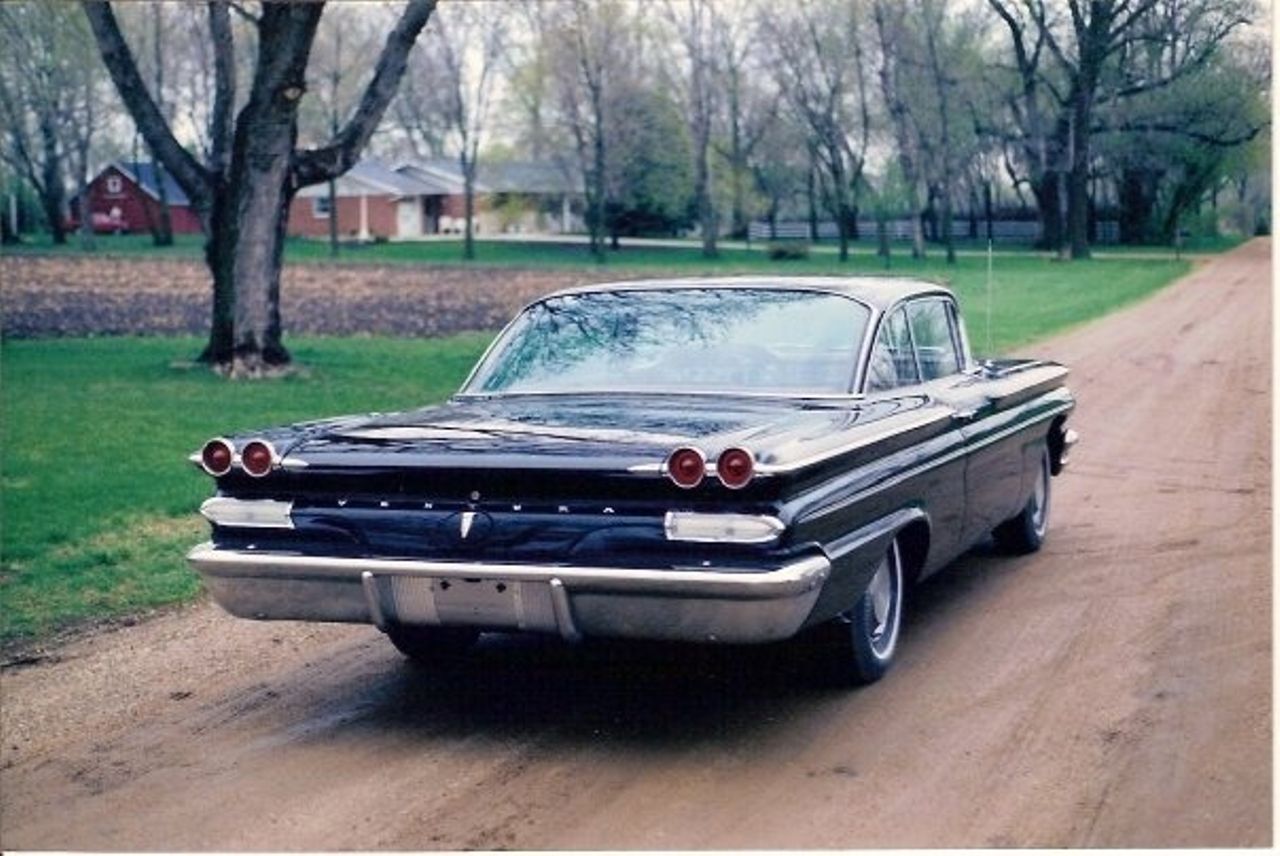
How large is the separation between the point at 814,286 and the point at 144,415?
8218 mm

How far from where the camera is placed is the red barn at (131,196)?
2542 inches

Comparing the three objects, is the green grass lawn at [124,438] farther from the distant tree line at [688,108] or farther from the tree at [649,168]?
the tree at [649,168]

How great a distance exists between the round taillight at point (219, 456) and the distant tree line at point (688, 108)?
3.78 meters

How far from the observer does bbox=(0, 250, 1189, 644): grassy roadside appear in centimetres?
738

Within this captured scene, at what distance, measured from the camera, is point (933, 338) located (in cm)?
656

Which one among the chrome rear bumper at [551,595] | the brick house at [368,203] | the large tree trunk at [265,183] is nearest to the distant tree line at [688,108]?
the large tree trunk at [265,183]

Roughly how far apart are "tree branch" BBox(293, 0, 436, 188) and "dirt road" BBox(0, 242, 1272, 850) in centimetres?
939

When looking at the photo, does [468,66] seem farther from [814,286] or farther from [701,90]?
[814,286]

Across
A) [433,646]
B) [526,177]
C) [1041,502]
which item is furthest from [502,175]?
[433,646]

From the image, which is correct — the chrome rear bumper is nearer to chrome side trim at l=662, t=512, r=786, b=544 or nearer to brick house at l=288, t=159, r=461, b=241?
chrome side trim at l=662, t=512, r=786, b=544

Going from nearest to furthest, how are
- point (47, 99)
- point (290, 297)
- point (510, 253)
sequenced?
point (290, 297) → point (47, 99) → point (510, 253)

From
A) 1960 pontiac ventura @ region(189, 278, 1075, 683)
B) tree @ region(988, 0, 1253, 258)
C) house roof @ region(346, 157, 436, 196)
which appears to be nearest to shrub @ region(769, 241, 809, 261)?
house roof @ region(346, 157, 436, 196)

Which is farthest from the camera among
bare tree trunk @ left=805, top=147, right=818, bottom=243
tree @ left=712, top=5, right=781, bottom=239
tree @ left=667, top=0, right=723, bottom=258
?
bare tree trunk @ left=805, top=147, right=818, bottom=243

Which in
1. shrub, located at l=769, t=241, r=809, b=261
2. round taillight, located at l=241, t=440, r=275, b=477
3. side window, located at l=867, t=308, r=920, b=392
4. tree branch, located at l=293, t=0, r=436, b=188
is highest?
tree branch, located at l=293, t=0, r=436, b=188
